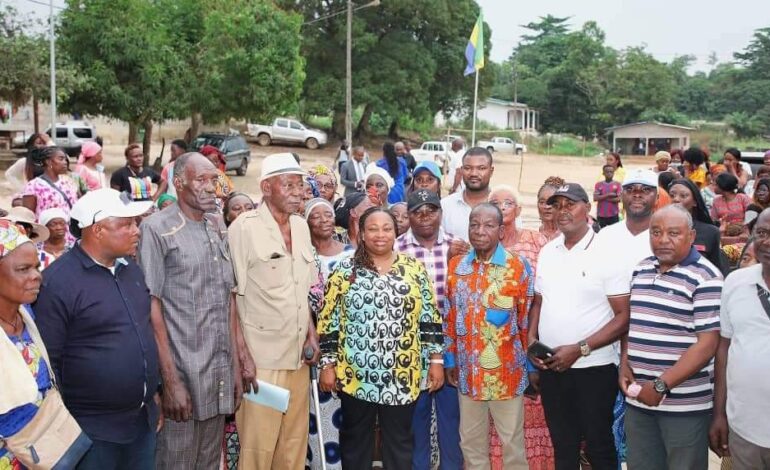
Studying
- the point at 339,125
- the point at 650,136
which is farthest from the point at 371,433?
the point at 650,136

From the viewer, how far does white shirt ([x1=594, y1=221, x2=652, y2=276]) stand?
14.0ft

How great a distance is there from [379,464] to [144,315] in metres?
2.51

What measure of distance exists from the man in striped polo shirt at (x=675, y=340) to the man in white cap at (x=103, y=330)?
2.60 metres

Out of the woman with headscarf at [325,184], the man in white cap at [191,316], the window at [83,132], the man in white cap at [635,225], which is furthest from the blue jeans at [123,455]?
the window at [83,132]

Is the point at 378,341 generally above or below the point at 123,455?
above

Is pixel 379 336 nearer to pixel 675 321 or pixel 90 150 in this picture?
pixel 675 321

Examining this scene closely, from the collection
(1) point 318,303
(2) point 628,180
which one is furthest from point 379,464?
(2) point 628,180

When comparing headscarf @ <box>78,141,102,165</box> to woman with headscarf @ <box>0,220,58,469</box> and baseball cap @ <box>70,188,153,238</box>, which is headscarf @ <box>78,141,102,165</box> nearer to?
baseball cap @ <box>70,188,153,238</box>

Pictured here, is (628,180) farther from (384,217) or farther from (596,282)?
(384,217)

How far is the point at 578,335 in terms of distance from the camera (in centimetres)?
431

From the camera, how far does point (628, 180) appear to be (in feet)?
16.1

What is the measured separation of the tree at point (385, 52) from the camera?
35.9 meters

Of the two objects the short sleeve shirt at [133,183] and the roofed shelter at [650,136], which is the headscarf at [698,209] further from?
the roofed shelter at [650,136]

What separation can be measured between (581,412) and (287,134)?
35137mm
